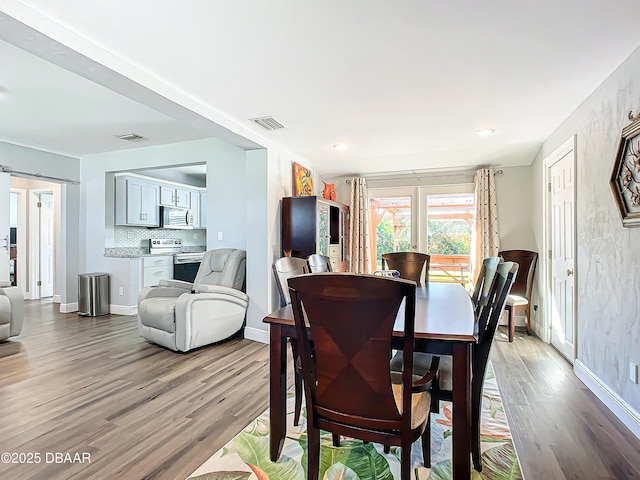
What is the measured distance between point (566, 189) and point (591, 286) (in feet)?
3.73

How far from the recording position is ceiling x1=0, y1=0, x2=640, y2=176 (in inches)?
69.4

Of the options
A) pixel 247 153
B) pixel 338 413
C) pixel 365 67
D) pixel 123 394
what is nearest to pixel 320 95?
pixel 365 67

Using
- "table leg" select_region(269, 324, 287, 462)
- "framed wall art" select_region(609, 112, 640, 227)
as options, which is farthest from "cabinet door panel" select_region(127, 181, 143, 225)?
"framed wall art" select_region(609, 112, 640, 227)

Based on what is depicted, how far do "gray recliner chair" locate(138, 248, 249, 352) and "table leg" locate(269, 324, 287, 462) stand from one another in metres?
1.95

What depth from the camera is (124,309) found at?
5.23 metres

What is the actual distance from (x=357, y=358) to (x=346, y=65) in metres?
1.84

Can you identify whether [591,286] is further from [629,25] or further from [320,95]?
[320,95]

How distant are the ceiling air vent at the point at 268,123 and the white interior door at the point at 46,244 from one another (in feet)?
18.1

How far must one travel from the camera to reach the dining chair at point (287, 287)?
2089 mm

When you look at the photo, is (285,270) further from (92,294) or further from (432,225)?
(92,294)

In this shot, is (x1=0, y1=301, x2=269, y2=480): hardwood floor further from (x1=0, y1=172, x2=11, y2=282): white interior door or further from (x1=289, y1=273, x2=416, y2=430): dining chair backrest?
(x1=0, y1=172, x2=11, y2=282): white interior door

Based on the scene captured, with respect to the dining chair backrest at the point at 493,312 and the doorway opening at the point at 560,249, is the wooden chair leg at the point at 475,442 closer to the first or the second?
the dining chair backrest at the point at 493,312

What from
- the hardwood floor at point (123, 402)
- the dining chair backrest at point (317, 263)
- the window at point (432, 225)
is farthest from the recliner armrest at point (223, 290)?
Result: the window at point (432, 225)

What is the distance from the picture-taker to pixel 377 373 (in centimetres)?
128
